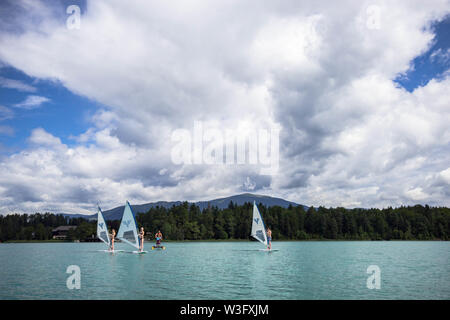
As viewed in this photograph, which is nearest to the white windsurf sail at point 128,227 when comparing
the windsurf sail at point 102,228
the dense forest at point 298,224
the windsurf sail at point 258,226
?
the windsurf sail at point 102,228

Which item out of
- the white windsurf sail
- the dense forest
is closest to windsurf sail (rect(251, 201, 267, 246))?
the white windsurf sail

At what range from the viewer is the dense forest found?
15675cm

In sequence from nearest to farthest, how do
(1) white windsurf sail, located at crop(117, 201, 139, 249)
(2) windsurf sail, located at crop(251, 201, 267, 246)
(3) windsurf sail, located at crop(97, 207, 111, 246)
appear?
(1) white windsurf sail, located at crop(117, 201, 139, 249), (3) windsurf sail, located at crop(97, 207, 111, 246), (2) windsurf sail, located at crop(251, 201, 267, 246)

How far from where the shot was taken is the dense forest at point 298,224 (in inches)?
6171

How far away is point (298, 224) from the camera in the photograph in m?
170

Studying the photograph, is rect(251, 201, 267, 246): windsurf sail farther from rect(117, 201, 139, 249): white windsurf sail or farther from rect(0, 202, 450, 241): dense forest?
rect(0, 202, 450, 241): dense forest

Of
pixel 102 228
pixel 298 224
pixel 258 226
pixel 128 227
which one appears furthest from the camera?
pixel 298 224

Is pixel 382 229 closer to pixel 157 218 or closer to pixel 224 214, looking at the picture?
pixel 224 214

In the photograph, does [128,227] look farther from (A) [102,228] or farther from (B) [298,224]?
(B) [298,224]

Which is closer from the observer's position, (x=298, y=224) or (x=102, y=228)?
(x=102, y=228)

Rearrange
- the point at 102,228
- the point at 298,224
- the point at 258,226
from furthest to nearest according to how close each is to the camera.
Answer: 1. the point at 298,224
2. the point at 258,226
3. the point at 102,228

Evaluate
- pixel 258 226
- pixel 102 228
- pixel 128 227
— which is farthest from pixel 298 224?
pixel 128 227

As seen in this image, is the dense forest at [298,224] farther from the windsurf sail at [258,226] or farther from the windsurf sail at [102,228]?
the windsurf sail at [258,226]
